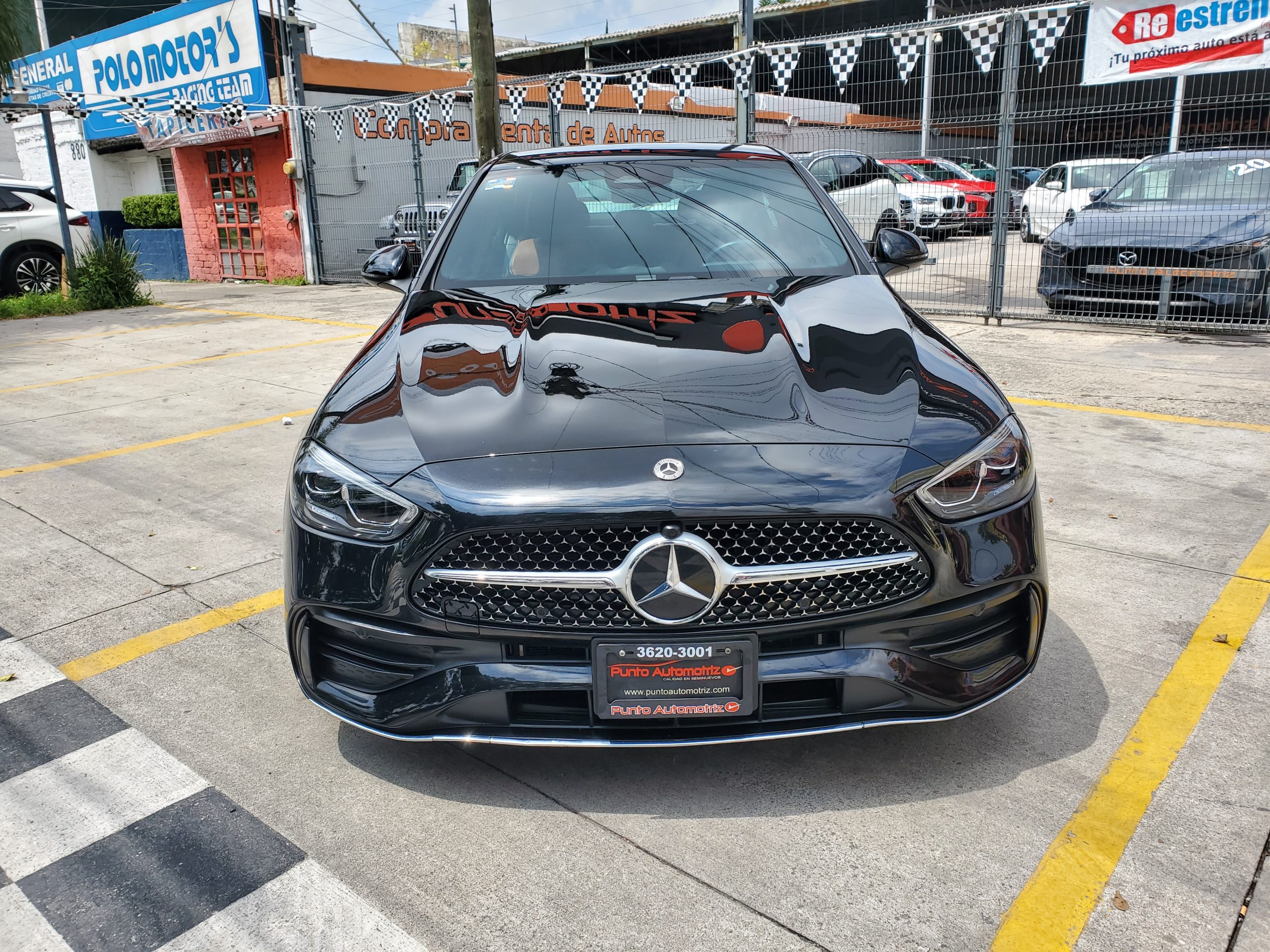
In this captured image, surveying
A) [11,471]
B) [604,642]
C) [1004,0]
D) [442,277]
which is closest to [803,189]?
[442,277]

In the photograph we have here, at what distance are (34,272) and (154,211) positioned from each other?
6560mm

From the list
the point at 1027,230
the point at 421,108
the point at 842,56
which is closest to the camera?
the point at 842,56

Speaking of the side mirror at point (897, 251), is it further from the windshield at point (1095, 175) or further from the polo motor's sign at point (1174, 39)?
the windshield at point (1095, 175)

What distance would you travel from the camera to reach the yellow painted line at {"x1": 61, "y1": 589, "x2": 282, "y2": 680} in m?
3.15

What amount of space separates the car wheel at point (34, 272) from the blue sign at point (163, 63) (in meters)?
2.32

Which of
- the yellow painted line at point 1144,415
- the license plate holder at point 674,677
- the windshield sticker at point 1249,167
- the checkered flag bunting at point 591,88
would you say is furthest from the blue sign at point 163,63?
the license plate holder at point 674,677

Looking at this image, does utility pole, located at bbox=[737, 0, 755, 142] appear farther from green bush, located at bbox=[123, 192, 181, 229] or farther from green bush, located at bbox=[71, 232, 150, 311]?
green bush, located at bbox=[123, 192, 181, 229]

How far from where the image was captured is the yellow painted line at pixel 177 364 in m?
8.24

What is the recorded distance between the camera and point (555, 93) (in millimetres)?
11602

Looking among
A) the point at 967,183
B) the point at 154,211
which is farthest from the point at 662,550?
the point at 154,211

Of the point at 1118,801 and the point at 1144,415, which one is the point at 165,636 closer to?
the point at 1118,801

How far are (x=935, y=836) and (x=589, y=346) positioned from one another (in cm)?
146

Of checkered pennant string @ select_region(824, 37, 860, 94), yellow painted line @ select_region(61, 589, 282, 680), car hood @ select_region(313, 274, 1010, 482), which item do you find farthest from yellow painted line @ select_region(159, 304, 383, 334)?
car hood @ select_region(313, 274, 1010, 482)

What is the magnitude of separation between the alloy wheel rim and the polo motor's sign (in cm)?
1400
